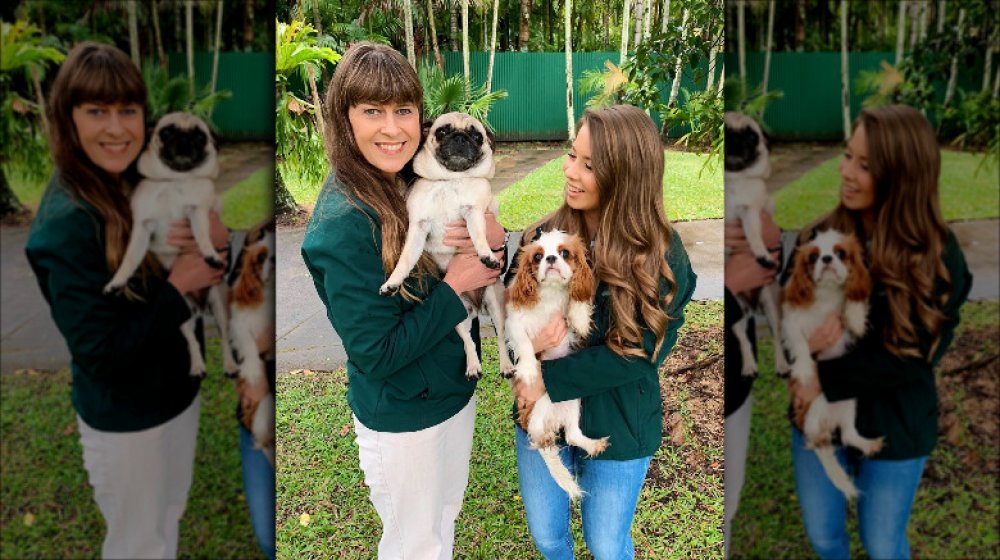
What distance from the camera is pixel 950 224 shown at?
3.34 ft

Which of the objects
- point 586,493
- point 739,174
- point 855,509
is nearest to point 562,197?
point 586,493

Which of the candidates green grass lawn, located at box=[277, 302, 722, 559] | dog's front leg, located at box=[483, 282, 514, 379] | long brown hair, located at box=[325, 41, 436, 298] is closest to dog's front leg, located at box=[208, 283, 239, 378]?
long brown hair, located at box=[325, 41, 436, 298]

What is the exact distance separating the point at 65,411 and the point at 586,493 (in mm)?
2310

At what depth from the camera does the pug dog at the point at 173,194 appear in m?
1.19

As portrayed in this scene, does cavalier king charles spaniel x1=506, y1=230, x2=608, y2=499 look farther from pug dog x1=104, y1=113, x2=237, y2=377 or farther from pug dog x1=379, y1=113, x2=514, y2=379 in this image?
pug dog x1=104, y1=113, x2=237, y2=377

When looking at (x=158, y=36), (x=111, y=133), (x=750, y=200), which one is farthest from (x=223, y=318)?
(x=750, y=200)

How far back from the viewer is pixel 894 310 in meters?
1.06

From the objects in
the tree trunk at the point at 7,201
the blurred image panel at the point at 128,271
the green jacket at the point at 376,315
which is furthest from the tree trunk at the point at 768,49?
the green jacket at the point at 376,315

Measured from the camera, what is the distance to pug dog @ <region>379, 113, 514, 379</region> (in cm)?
270

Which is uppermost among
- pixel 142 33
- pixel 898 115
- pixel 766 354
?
pixel 142 33

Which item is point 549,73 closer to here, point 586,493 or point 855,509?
point 586,493

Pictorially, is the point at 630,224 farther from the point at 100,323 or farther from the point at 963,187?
the point at 100,323

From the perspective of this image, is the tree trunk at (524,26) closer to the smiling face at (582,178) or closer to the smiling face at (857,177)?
the smiling face at (582,178)

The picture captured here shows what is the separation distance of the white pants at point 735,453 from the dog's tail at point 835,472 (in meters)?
0.14
